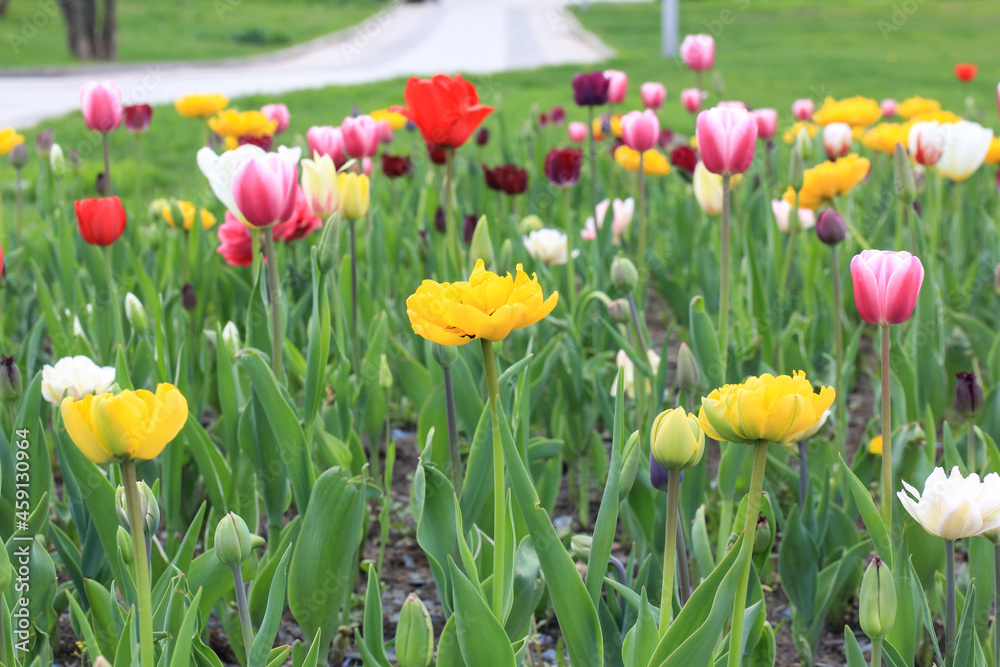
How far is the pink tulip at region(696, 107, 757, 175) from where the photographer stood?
136 centimetres

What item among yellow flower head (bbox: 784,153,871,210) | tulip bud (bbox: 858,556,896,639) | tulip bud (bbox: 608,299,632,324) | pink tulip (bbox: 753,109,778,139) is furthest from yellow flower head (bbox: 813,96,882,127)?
tulip bud (bbox: 858,556,896,639)

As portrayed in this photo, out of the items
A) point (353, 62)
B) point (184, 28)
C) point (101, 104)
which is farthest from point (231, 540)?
point (184, 28)

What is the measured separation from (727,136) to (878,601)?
741 mm

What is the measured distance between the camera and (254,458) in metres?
1.42

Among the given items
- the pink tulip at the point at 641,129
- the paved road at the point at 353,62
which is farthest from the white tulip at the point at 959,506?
the paved road at the point at 353,62

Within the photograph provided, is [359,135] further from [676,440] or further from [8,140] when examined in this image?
[676,440]

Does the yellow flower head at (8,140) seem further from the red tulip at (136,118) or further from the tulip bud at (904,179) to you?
the tulip bud at (904,179)

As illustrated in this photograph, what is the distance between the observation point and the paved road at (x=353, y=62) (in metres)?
8.85

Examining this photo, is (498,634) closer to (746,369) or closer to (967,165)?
(746,369)

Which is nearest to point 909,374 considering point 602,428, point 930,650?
point 930,650

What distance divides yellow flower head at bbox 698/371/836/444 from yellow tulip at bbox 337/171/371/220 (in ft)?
3.28

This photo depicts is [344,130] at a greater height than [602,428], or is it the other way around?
[344,130]

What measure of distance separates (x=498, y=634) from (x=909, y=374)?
1.10 meters

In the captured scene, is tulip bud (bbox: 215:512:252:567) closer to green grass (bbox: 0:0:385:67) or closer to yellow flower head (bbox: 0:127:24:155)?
yellow flower head (bbox: 0:127:24:155)
